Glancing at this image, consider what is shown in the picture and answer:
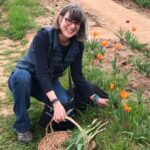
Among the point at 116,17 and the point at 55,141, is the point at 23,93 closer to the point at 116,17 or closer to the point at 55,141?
the point at 55,141

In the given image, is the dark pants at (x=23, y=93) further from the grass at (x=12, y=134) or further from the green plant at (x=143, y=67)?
the green plant at (x=143, y=67)

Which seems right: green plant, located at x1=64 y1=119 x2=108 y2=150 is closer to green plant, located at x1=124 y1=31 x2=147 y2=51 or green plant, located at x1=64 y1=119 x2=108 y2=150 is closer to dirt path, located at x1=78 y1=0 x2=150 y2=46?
green plant, located at x1=124 y1=31 x2=147 y2=51

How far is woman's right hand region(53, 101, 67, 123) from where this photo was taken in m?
3.97

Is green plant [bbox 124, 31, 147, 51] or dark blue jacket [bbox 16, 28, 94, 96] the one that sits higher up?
dark blue jacket [bbox 16, 28, 94, 96]

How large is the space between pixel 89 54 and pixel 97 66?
33cm

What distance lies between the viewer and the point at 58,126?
4477 mm

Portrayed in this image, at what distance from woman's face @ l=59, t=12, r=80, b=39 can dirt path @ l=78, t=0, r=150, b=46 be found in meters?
3.14

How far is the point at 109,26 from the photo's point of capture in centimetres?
801

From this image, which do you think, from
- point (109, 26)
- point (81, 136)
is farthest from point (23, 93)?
point (109, 26)

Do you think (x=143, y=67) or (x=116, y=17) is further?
(x=116, y=17)

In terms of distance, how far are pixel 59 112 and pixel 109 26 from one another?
4221 millimetres

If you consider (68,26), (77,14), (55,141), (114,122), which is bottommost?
(55,141)

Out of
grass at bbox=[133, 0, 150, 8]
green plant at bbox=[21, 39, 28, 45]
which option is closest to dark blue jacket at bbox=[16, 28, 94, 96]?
green plant at bbox=[21, 39, 28, 45]

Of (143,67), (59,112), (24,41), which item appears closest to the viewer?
(59,112)
